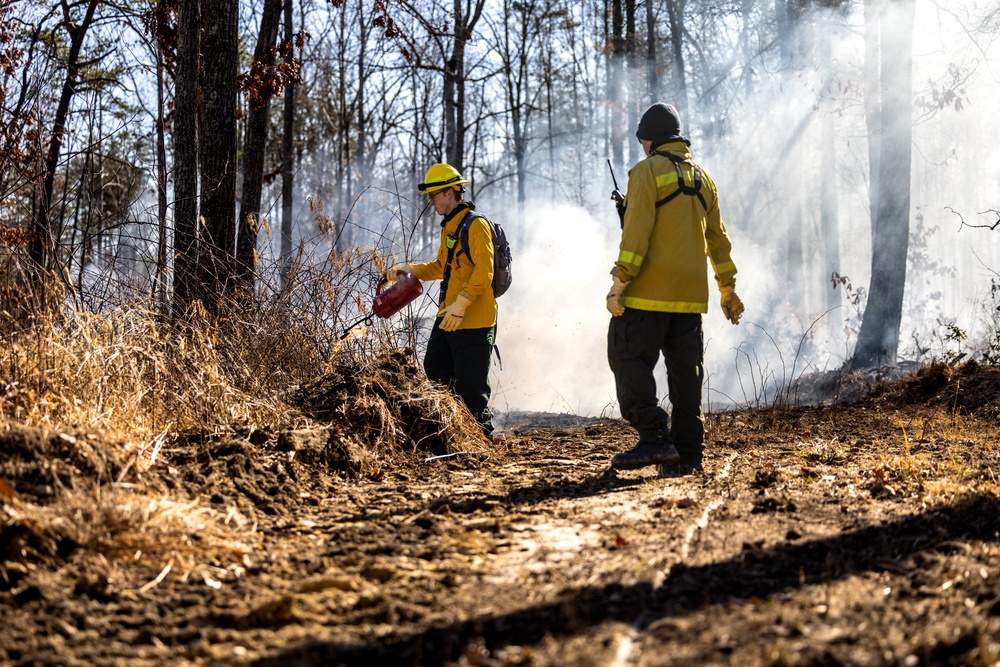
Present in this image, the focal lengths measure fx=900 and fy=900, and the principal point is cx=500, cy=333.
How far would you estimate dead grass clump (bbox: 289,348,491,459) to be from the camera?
5266 millimetres

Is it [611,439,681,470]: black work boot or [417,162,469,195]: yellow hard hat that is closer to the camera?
[611,439,681,470]: black work boot

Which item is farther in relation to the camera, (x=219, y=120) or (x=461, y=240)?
(x=219, y=120)

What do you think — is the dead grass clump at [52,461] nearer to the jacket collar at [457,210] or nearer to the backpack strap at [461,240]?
the backpack strap at [461,240]

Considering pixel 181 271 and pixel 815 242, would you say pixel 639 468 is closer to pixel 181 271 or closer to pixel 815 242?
pixel 181 271

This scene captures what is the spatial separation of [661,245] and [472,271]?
1504 mm

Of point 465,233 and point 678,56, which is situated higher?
point 678,56

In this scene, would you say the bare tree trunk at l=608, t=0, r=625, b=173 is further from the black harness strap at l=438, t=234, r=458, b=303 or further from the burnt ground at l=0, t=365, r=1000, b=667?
the burnt ground at l=0, t=365, r=1000, b=667

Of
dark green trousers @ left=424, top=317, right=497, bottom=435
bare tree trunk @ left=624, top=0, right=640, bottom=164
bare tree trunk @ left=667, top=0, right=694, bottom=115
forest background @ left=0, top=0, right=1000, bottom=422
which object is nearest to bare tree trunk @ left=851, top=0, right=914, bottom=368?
forest background @ left=0, top=0, right=1000, bottom=422

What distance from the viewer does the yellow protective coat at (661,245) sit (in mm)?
4746

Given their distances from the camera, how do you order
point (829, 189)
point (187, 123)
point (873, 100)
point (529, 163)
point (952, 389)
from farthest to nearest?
point (529, 163)
point (829, 189)
point (873, 100)
point (952, 389)
point (187, 123)

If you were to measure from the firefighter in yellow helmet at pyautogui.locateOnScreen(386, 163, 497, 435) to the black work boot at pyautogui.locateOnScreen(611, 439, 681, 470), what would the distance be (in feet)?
4.73

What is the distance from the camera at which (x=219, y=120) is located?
25.0 ft

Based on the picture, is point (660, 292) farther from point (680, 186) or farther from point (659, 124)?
point (659, 124)

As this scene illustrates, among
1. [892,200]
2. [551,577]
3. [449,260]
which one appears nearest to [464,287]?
[449,260]
